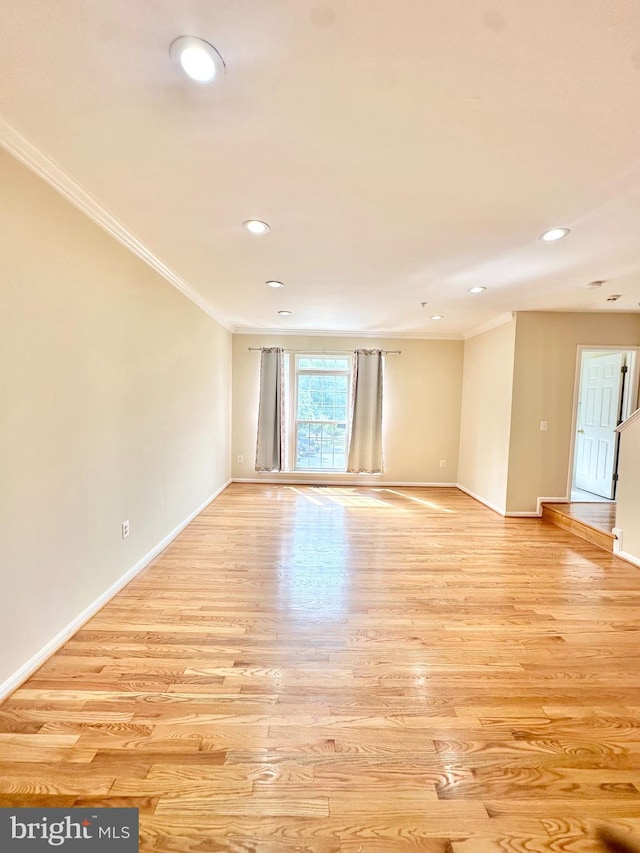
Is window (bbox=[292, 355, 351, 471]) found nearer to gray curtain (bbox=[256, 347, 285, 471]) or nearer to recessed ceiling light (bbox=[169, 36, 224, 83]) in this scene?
gray curtain (bbox=[256, 347, 285, 471])

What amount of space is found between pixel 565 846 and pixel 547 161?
2.50m

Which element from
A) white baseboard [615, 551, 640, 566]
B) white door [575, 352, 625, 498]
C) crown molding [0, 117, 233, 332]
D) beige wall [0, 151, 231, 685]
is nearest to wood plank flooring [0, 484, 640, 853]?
beige wall [0, 151, 231, 685]

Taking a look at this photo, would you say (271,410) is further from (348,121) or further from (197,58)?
(197,58)

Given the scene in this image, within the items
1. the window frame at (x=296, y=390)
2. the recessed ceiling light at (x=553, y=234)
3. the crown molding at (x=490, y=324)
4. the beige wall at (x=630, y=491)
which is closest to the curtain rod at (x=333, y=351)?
the window frame at (x=296, y=390)

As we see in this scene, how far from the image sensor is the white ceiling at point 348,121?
3.37 feet

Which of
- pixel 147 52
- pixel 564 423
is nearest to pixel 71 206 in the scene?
pixel 147 52

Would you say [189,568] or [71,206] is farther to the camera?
[189,568]

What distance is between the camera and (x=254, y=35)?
1.06m

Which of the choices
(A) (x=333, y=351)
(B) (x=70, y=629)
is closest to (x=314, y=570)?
(B) (x=70, y=629)

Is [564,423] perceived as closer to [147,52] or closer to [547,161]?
[547,161]

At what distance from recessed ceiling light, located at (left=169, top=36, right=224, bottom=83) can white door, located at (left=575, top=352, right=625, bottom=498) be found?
5.19 m

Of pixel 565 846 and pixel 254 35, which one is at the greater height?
pixel 254 35

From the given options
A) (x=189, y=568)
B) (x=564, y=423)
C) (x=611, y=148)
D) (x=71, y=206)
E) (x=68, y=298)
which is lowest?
(x=189, y=568)

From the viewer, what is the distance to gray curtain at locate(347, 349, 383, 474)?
552 cm
